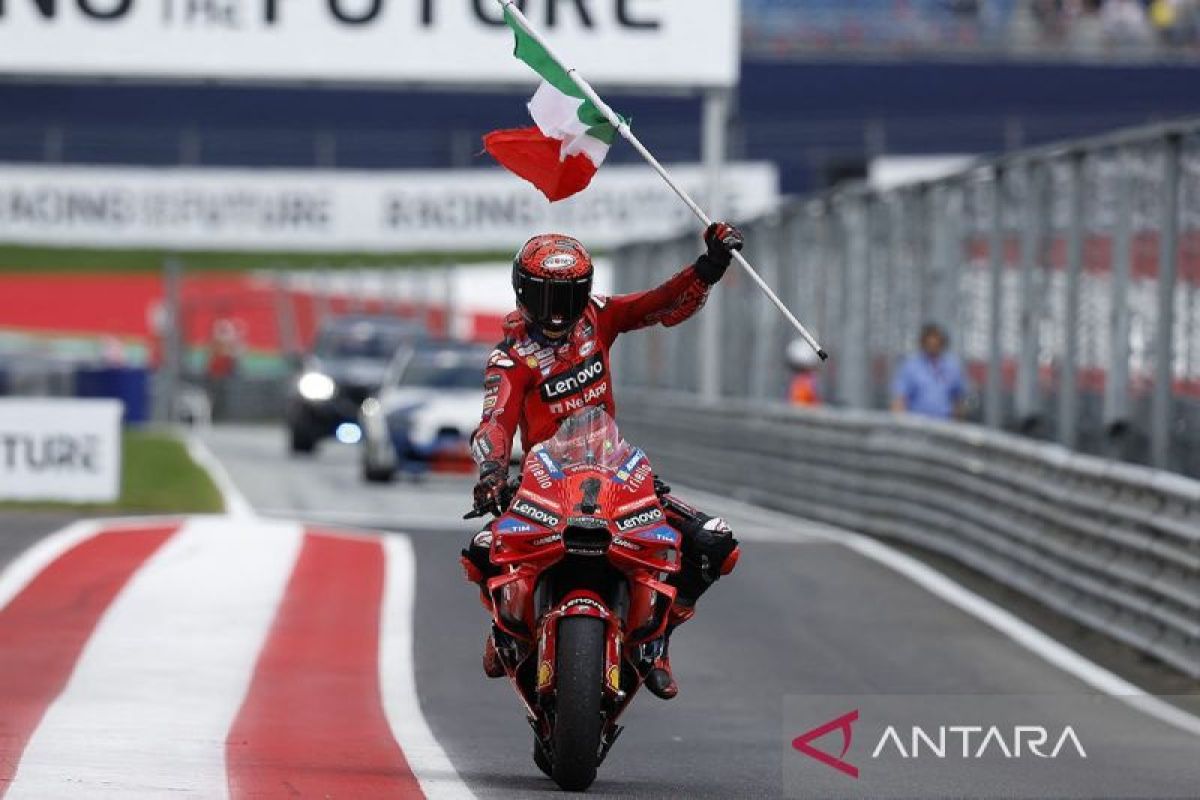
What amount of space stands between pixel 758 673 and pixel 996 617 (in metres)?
2.54

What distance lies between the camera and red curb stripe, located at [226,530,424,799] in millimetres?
8234

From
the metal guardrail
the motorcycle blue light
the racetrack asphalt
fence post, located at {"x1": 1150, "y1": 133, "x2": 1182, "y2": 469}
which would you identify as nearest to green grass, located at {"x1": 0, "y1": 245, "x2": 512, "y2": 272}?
the metal guardrail

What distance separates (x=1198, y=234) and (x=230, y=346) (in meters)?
38.7

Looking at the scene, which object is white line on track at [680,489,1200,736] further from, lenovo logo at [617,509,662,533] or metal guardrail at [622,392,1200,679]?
lenovo logo at [617,509,662,533]

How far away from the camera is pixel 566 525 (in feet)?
26.6

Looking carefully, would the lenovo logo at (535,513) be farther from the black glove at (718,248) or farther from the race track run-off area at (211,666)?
the black glove at (718,248)

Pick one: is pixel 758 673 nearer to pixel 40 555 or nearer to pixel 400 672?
pixel 400 672

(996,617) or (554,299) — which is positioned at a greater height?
(554,299)

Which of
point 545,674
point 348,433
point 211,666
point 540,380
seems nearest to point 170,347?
point 211,666

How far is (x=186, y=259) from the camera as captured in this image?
40.3 m

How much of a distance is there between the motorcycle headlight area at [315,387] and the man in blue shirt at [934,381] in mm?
6504

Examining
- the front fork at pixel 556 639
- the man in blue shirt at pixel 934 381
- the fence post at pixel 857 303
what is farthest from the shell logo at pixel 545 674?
the fence post at pixel 857 303

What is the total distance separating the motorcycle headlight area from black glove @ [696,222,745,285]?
49.5 feet

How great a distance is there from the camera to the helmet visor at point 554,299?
28.0 ft
